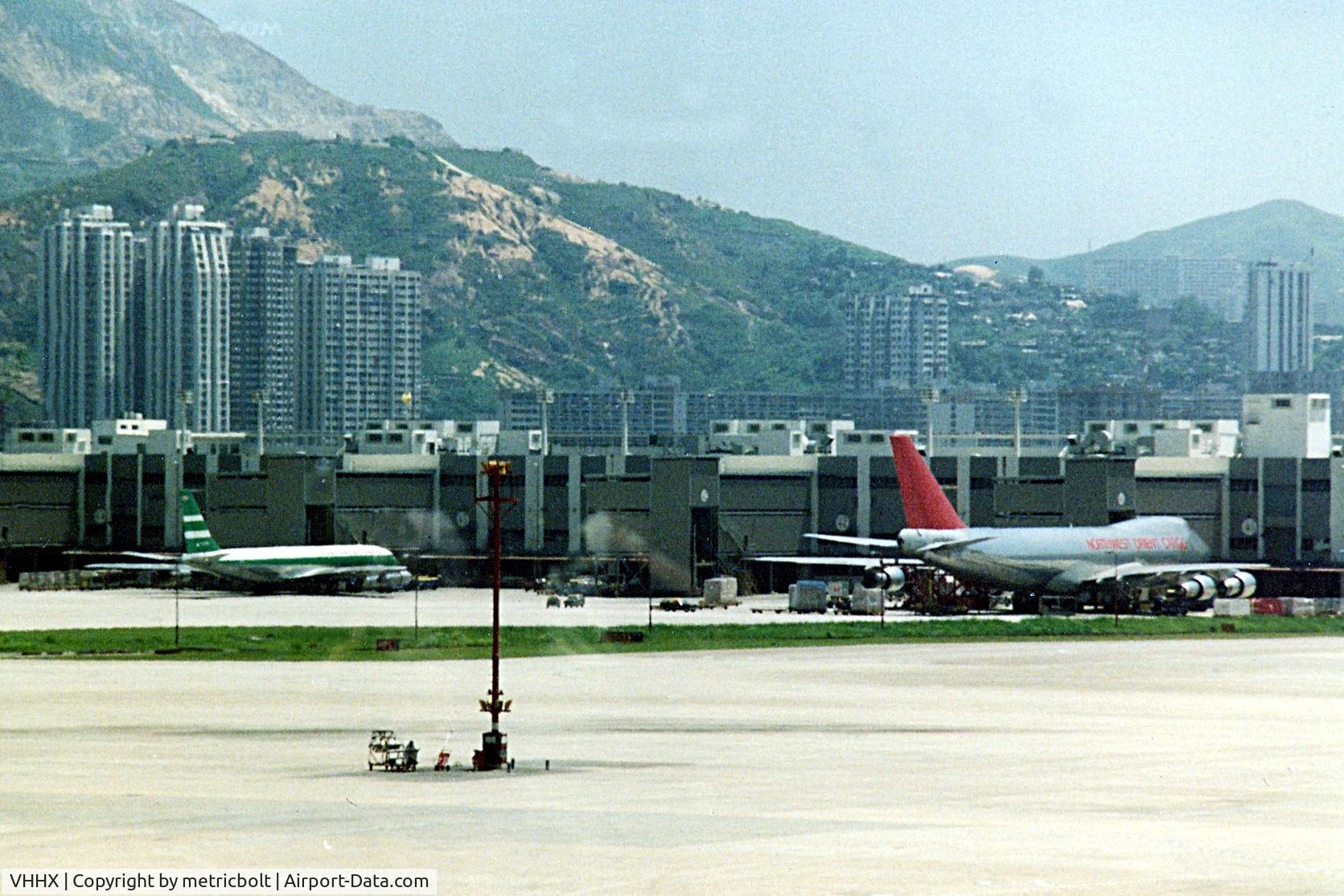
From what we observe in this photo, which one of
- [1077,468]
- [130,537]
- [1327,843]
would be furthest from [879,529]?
[1327,843]

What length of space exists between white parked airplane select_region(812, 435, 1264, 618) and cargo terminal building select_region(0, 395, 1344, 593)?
12360 millimetres

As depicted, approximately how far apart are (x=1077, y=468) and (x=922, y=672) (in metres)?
57.1

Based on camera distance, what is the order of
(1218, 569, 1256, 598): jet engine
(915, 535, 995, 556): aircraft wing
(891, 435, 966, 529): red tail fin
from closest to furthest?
(915, 535, 995, 556): aircraft wing
(891, 435, 966, 529): red tail fin
(1218, 569, 1256, 598): jet engine

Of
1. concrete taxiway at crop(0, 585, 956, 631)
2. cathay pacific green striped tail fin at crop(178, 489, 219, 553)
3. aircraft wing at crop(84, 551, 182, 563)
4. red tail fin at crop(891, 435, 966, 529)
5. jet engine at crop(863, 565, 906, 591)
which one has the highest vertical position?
red tail fin at crop(891, 435, 966, 529)

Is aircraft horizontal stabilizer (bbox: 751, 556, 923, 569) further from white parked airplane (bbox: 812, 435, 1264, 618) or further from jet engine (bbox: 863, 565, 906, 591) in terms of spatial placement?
white parked airplane (bbox: 812, 435, 1264, 618)

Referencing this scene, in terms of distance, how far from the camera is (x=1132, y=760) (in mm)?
51875

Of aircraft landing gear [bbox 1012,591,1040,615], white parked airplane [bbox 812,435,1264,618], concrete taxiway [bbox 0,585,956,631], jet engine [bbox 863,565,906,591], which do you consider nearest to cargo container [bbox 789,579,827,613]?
concrete taxiway [bbox 0,585,956,631]

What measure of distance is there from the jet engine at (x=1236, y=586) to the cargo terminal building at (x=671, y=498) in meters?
13.3

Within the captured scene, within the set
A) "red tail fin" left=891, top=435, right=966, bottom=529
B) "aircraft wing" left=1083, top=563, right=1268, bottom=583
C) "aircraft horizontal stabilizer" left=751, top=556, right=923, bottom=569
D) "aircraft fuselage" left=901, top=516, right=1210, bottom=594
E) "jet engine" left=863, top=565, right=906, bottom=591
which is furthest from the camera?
"aircraft horizontal stabilizer" left=751, top=556, right=923, bottom=569

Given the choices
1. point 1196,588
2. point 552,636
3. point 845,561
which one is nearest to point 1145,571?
point 1196,588

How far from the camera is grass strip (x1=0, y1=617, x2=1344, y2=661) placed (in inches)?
3445

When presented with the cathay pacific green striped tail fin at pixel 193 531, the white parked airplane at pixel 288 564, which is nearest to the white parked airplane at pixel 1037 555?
the white parked airplane at pixel 288 564

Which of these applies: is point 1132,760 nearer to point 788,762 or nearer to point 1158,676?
point 788,762

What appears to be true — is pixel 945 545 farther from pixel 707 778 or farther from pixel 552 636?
pixel 707 778
